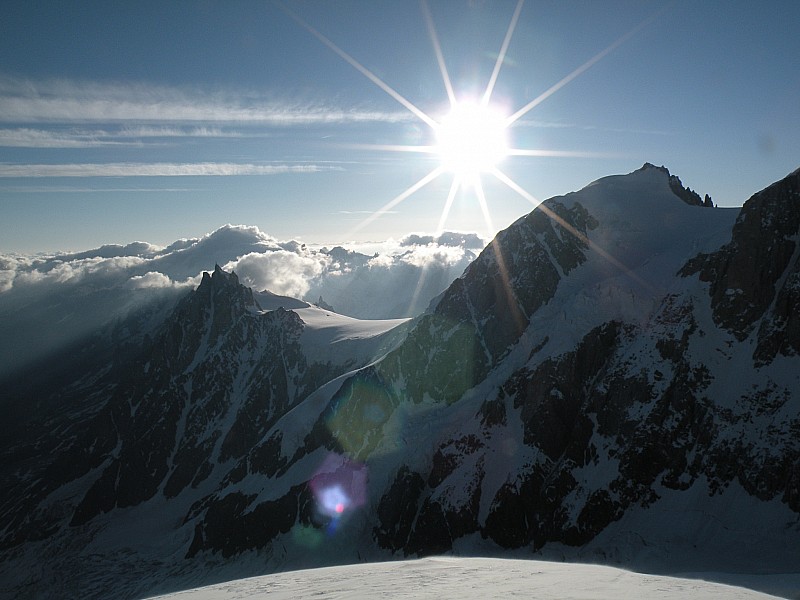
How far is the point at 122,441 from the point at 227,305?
191 feet

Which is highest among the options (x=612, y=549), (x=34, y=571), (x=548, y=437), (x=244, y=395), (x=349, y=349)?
(x=349, y=349)

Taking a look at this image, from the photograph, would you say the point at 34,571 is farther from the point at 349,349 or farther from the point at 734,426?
the point at 734,426

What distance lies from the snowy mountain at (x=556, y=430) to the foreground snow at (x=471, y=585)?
37.3m

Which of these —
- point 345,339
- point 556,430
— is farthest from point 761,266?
point 345,339

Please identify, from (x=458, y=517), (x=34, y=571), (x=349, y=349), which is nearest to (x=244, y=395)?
→ (x=349, y=349)

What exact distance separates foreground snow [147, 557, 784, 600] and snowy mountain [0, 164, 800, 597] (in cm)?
3734

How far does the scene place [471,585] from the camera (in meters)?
24.5

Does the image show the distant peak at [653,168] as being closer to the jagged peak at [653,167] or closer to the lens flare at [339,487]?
the jagged peak at [653,167]

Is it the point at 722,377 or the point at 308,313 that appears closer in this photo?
the point at 722,377

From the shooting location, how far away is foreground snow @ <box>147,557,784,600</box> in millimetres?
21797

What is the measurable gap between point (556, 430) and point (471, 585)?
54223 mm

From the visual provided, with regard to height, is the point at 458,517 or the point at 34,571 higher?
the point at 458,517

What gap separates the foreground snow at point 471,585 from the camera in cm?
2180

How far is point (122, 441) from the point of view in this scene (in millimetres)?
169000
